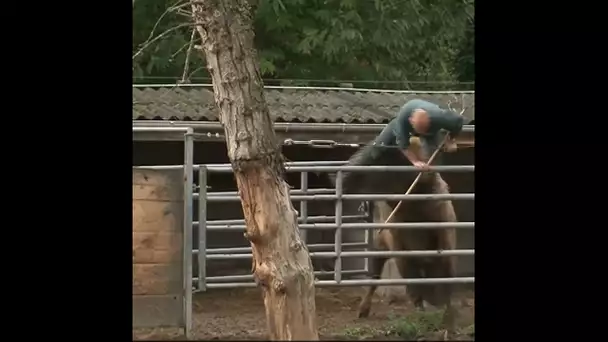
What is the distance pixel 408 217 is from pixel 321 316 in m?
0.59

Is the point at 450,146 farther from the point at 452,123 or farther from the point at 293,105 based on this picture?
the point at 293,105

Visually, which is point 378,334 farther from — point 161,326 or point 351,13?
point 351,13

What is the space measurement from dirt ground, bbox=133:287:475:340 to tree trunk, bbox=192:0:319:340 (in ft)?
0.28

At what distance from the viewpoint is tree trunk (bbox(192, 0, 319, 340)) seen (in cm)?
149

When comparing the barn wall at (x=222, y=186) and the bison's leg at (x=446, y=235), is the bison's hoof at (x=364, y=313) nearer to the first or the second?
the bison's leg at (x=446, y=235)

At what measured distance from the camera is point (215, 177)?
2.51 meters

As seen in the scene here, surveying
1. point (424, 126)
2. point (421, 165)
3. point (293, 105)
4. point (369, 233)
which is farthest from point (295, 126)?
point (424, 126)

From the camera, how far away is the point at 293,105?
302cm

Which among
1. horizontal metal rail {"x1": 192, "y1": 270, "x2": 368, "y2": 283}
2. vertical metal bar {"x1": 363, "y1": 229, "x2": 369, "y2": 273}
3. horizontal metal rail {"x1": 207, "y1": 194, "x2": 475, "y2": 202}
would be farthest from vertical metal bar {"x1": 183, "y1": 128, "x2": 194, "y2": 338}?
vertical metal bar {"x1": 363, "y1": 229, "x2": 369, "y2": 273}

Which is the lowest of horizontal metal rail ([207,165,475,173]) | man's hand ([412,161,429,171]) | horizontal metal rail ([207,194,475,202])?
horizontal metal rail ([207,194,475,202])

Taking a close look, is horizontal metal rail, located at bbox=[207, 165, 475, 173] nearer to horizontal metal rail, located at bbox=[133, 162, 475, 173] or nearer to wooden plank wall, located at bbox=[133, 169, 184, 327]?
horizontal metal rail, located at bbox=[133, 162, 475, 173]
